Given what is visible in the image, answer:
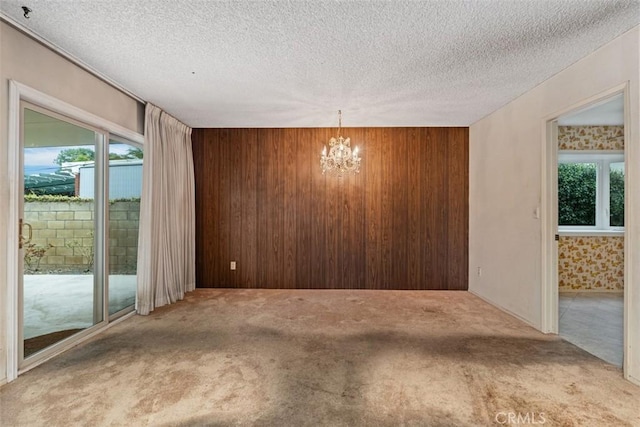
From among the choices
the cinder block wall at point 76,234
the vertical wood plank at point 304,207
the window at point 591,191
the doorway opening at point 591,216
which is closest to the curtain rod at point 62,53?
the cinder block wall at point 76,234

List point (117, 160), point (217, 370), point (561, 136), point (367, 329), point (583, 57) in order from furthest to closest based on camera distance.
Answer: point (561, 136) → point (117, 160) → point (367, 329) → point (583, 57) → point (217, 370)

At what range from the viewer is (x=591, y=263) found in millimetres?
4457

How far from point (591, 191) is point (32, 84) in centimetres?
743

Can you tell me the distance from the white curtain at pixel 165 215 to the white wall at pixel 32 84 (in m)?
0.66

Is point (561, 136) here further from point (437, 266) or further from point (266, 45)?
point (266, 45)

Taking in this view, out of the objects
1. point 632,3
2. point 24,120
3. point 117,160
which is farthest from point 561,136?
point 24,120

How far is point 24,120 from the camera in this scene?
2307 mm

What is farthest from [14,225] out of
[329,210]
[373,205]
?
[373,205]

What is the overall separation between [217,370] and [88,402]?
0.81 metres

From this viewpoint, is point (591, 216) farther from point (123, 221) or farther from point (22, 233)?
point (22, 233)

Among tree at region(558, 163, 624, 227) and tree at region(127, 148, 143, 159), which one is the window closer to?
tree at region(558, 163, 624, 227)

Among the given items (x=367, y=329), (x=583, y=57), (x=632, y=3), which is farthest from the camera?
(x=367, y=329)

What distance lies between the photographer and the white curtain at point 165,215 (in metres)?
3.52

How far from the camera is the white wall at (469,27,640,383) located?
2141 mm
